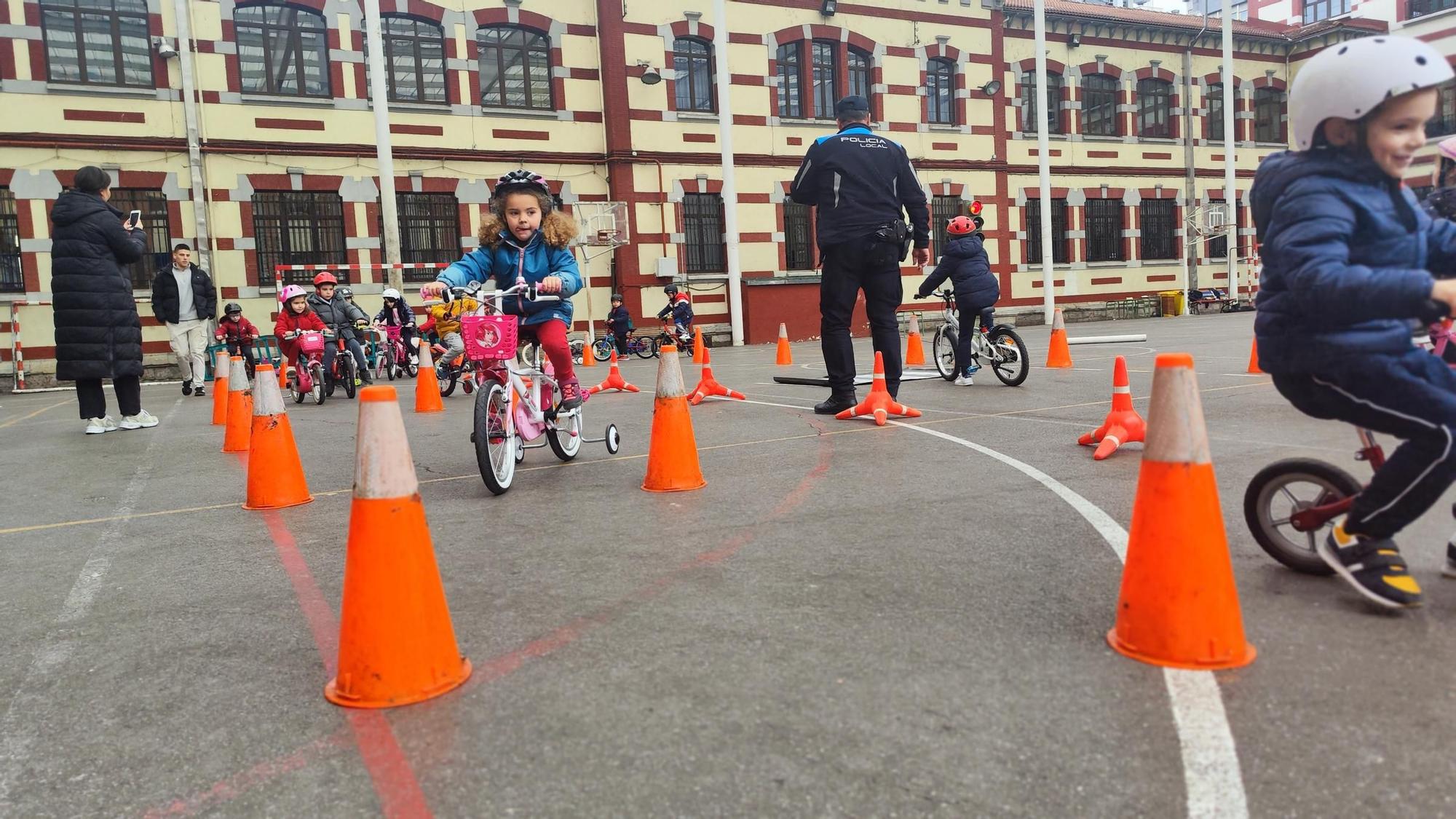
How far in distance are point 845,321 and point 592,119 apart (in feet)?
57.6

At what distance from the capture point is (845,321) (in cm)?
873

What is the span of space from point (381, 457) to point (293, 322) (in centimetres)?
1097

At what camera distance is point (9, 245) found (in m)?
19.4

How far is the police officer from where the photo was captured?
27.8 ft

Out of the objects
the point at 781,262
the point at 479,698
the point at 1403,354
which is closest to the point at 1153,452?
the point at 1403,354

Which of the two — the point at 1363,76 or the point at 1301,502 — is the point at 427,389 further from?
the point at 1363,76

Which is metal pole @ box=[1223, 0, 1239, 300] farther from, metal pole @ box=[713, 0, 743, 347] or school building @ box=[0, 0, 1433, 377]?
metal pole @ box=[713, 0, 743, 347]

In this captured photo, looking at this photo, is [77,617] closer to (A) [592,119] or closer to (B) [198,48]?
(B) [198,48]

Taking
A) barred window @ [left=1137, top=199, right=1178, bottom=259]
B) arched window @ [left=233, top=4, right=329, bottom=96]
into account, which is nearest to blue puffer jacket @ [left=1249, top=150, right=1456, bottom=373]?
arched window @ [left=233, top=4, right=329, bottom=96]

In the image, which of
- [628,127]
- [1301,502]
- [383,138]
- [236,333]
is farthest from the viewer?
[628,127]

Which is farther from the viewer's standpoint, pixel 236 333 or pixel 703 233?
pixel 703 233

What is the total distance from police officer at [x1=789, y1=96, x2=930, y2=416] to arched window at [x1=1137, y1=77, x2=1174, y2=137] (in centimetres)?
2815

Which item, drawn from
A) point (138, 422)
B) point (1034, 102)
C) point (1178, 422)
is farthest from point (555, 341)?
point (1034, 102)

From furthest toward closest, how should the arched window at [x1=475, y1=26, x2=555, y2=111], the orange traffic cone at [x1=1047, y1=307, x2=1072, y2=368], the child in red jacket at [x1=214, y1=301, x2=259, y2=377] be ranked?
the arched window at [x1=475, y1=26, x2=555, y2=111]
the child in red jacket at [x1=214, y1=301, x2=259, y2=377]
the orange traffic cone at [x1=1047, y1=307, x2=1072, y2=368]
